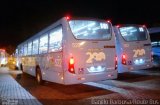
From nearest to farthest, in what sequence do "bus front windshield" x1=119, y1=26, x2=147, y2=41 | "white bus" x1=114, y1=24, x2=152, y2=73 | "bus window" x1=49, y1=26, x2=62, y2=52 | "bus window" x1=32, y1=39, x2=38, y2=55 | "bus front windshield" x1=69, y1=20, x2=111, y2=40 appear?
"bus front windshield" x1=69, y1=20, x2=111, y2=40 → "bus window" x1=49, y1=26, x2=62, y2=52 → "white bus" x1=114, y1=24, x2=152, y2=73 → "bus front windshield" x1=119, y1=26, x2=147, y2=41 → "bus window" x1=32, y1=39, x2=38, y2=55

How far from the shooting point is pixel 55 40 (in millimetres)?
10648

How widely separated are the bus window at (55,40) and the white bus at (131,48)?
3551mm

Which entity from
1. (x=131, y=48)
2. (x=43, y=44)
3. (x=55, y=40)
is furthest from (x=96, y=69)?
(x=43, y=44)

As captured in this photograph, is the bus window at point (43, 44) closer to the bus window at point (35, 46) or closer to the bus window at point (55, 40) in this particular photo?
the bus window at point (55, 40)

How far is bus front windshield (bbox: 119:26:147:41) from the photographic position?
42.6 feet

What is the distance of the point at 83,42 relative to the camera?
9719mm

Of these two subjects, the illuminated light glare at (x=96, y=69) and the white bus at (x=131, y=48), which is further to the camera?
the white bus at (x=131, y=48)

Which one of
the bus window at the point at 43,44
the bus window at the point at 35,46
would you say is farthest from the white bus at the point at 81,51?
the bus window at the point at 35,46

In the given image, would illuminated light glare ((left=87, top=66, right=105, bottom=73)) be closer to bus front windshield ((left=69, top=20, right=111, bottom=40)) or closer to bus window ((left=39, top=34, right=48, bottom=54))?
bus front windshield ((left=69, top=20, right=111, bottom=40))

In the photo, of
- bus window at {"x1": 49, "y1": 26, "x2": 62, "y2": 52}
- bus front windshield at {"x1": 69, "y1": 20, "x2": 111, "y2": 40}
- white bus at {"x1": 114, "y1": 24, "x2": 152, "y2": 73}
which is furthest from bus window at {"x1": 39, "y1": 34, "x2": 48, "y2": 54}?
white bus at {"x1": 114, "y1": 24, "x2": 152, "y2": 73}

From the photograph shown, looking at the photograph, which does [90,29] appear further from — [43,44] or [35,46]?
[35,46]

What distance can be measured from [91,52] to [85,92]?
166 centimetres

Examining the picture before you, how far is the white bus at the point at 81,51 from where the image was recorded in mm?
9406

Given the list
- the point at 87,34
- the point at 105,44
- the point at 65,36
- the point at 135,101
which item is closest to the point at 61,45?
the point at 65,36
